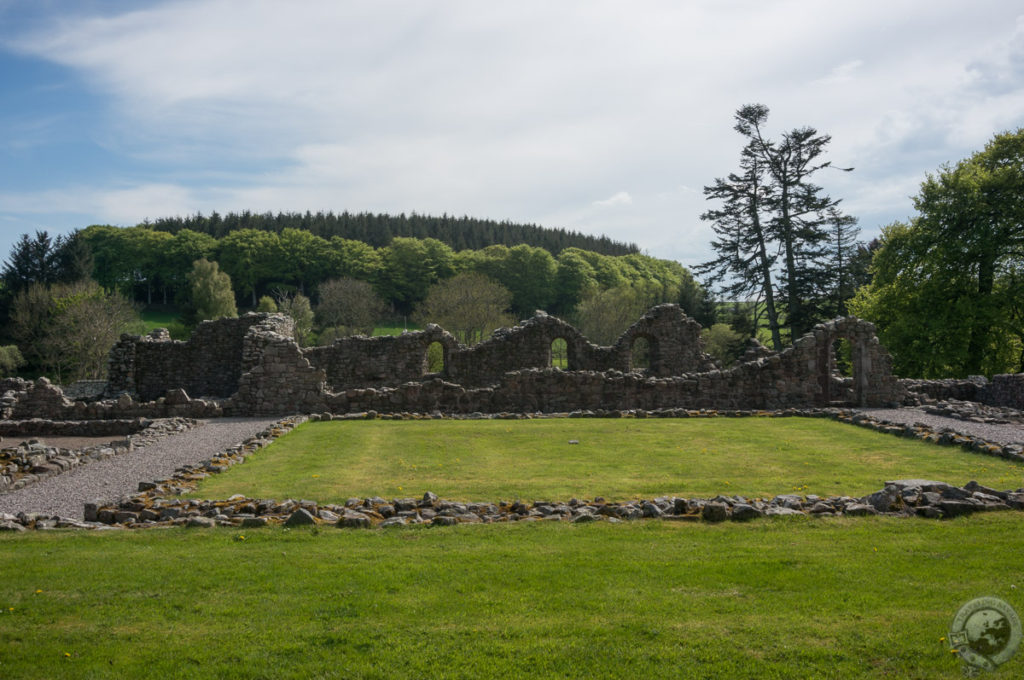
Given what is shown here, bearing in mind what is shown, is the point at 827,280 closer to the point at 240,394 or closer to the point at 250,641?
the point at 240,394

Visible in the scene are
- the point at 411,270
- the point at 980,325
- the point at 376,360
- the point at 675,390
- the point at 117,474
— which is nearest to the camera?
the point at 117,474

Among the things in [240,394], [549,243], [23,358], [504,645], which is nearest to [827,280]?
[240,394]

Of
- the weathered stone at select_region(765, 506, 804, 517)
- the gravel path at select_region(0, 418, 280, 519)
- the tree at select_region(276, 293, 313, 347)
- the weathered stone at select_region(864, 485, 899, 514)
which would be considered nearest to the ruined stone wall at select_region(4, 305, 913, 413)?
the gravel path at select_region(0, 418, 280, 519)

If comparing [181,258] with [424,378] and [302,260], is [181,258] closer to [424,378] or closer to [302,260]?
[302,260]

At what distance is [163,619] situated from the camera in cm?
577

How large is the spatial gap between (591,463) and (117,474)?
8600 millimetres

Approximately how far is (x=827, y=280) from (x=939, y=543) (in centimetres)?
4002

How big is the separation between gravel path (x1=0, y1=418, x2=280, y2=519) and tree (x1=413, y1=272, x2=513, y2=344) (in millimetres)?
42273

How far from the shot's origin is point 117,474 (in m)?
12.9

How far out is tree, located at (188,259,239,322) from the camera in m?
73.5

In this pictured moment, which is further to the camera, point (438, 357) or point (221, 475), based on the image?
point (438, 357)

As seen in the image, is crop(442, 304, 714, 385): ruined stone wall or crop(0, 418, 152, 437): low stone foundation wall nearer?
crop(0, 418, 152, 437): low stone foundation wall

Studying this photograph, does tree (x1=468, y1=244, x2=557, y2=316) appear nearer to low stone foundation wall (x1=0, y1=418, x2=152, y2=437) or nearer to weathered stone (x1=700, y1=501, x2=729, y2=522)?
low stone foundation wall (x1=0, y1=418, x2=152, y2=437)

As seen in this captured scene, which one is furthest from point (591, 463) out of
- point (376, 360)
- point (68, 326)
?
point (68, 326)
